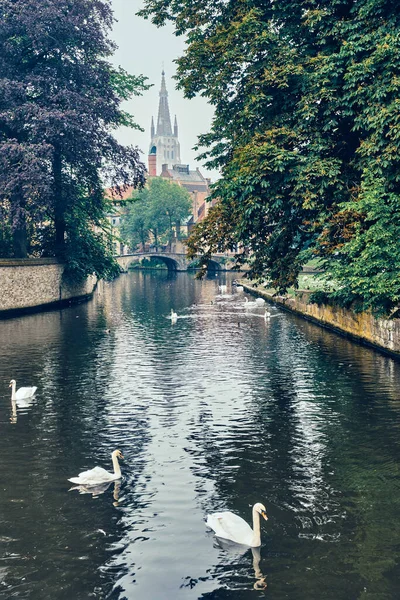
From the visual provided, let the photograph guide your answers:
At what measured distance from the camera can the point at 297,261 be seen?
3188 centimetres

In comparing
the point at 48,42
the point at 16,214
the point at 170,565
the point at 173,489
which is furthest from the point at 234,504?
the point at 48,42

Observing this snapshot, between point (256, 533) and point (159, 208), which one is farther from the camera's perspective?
point (159, 208)

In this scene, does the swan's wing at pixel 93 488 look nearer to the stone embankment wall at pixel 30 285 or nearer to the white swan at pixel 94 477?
the white swan at pixel 94 477

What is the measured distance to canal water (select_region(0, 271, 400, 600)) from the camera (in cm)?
1038

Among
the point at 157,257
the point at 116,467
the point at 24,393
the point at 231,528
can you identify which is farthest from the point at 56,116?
the point at 157,257

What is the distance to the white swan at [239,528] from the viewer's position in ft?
36.8

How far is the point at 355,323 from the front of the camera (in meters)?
33.2

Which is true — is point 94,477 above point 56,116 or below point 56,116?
below

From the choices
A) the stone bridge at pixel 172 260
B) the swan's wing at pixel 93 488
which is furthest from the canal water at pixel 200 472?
the stone bridge at pixel 172 260

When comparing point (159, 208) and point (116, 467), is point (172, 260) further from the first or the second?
point (116, 467)

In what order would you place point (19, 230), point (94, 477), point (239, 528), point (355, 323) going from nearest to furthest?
point (239, 528), point (94, 477), point (355, 323), point (19, 230)

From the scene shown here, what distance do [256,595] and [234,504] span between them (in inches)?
129

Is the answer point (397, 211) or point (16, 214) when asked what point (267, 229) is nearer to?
point (397, 211)

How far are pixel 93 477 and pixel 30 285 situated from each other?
38.4 meters
